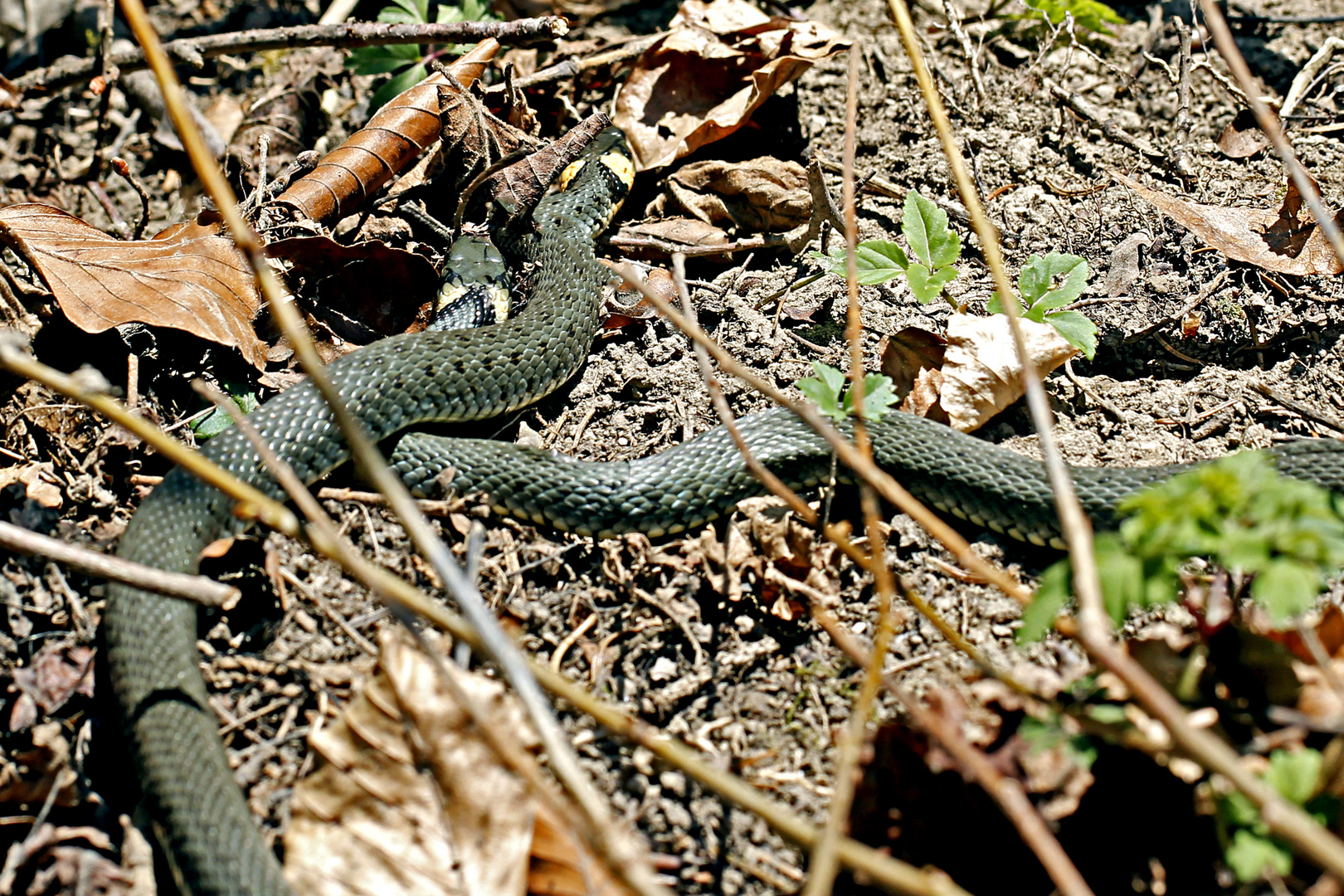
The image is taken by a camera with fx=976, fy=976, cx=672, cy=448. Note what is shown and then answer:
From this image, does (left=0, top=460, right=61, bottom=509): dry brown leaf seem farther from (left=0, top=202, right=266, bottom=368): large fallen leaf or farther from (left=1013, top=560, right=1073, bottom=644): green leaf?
(left=1013, top=560, right=1073, bottom=644): green leaf

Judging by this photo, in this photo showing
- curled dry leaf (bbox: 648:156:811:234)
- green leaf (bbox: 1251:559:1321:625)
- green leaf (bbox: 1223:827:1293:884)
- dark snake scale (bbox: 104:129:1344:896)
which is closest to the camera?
green leaf (bbox: 1251:559:1321:625)

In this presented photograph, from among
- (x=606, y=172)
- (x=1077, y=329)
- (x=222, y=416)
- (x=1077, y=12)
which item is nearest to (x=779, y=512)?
(x=1077, y=329)

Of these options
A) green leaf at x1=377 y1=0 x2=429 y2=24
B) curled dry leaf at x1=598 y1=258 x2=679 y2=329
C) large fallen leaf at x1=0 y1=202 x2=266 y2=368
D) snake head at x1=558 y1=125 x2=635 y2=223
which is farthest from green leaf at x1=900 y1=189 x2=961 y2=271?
green leaf at x1=377 y1=0 x2=429 y2=24

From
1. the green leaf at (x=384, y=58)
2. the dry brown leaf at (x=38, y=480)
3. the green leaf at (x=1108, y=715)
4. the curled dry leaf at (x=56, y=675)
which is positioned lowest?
the curled dry leaf at (x=56, y=675)

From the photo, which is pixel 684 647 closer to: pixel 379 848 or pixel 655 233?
pixel 379 848

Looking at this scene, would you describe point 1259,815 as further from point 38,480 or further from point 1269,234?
point 38,480

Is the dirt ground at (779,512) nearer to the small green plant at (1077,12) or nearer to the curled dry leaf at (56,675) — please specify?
the curled dry leaf at (56,675)

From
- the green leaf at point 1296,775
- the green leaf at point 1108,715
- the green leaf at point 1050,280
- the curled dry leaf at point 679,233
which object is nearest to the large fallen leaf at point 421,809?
the green leaf at point 1108,715
